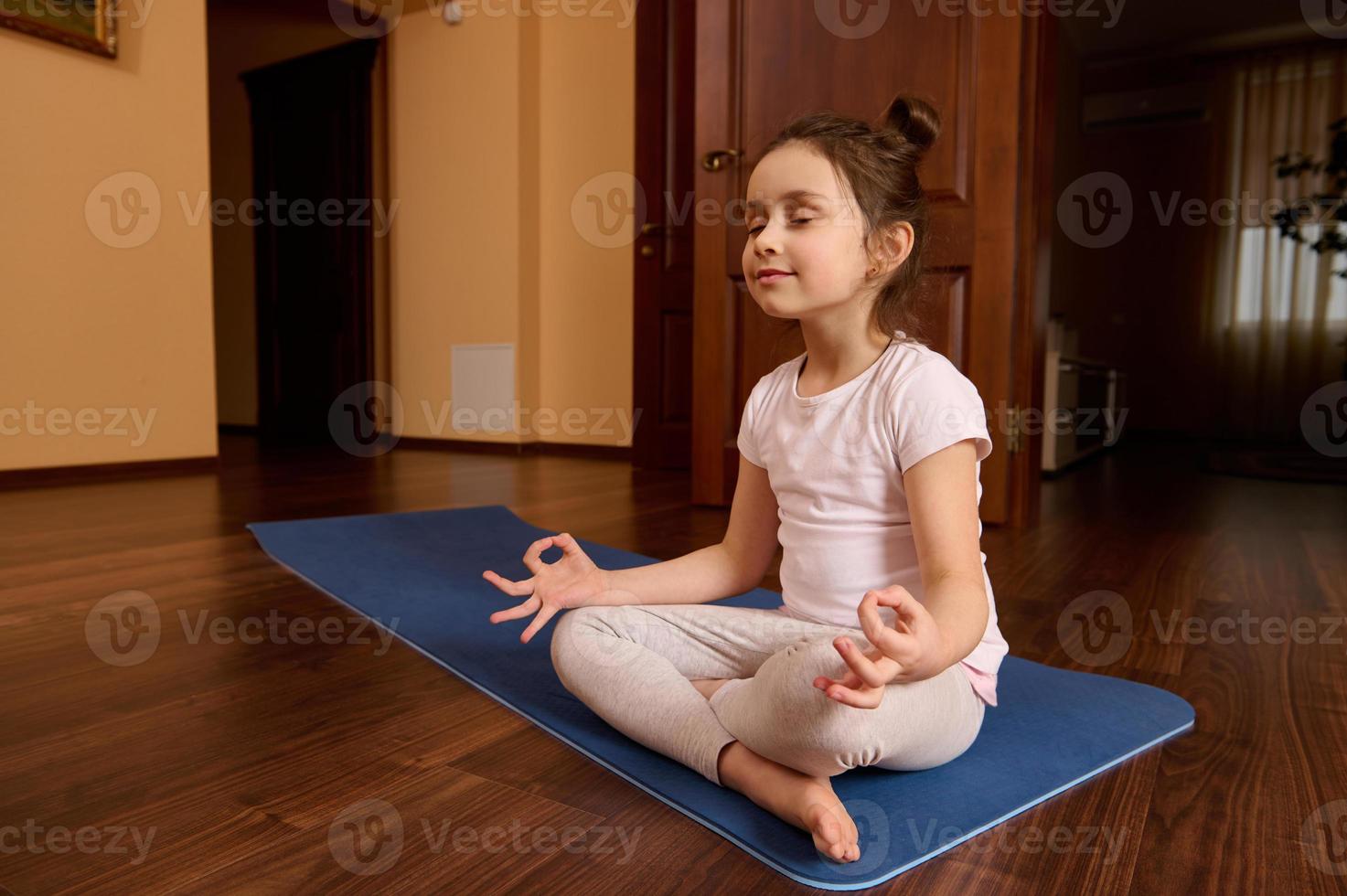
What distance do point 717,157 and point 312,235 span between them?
3.25m

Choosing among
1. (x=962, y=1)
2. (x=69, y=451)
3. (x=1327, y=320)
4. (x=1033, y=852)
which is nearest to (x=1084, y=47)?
(x=1327, y=320)

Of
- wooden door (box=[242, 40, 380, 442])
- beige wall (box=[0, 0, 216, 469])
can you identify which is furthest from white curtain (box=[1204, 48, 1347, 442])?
beige wall (box=[0, 0, 216, 469])

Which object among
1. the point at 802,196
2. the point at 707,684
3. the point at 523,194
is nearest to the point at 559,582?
the point at 707,684

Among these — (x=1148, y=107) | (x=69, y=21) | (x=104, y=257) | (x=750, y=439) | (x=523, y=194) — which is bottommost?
(x=750, y=439)

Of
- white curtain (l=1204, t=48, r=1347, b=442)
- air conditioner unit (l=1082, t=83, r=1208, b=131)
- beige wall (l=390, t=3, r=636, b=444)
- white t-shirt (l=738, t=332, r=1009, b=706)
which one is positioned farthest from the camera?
air conditioner unit (l=1082, t=83, r=1208, b=131)

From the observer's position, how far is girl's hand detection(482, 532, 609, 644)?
3.06 ft

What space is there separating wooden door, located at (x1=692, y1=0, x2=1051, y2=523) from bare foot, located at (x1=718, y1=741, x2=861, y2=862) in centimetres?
147

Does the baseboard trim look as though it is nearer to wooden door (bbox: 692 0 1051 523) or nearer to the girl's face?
wooden door (bbox: 692 0 1051 523)

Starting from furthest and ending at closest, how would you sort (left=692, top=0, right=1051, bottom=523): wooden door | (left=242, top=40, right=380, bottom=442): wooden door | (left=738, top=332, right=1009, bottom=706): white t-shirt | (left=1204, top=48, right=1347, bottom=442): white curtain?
1. (left=1204, top=48, right=1347, bottom=442): white curtain
2. (left=242, top=40, right=380, bottom=442): wooden door
3. (left=692, top=0, right=1051, bottom=523): wooden door
4. (left=738, top=332, right=1009, bottom=706): white t-shirt

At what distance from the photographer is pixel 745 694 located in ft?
2.64

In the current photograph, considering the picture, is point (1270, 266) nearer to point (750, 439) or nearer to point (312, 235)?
point (312, 235)

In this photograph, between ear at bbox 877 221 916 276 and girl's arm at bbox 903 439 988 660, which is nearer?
girl's arm at bbox 903 439 988 660

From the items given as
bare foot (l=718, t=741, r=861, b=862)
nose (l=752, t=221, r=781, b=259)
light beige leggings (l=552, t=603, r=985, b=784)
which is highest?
nose (l=752, t=221, r=781, b=259)

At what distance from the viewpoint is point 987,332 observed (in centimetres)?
232
